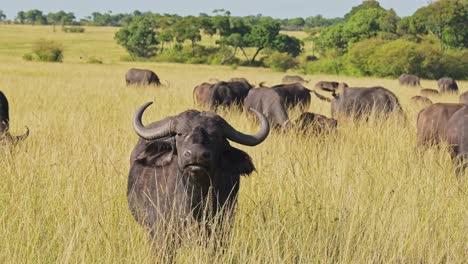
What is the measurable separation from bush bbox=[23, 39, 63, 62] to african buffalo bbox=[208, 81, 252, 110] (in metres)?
47.0

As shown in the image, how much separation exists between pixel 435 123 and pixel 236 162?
5.12 m

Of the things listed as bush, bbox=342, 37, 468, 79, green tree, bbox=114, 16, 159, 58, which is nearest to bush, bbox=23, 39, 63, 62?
green tree, bbox=114, 16, 159, 58

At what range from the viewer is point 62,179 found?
5426 mm

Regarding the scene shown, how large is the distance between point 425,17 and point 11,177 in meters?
61.6

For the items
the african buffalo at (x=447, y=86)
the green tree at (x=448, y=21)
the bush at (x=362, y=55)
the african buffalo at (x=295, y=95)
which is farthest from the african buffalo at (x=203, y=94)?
the green tree at (x=448, y=21)

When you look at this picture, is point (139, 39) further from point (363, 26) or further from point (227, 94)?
point (227, 94)

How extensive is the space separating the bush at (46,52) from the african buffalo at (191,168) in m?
57.4

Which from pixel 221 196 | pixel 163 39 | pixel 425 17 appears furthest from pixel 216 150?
pixel 163 39

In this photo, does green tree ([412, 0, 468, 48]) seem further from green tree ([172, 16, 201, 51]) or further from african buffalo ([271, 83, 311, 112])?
african buffalo ([271, 83, 311, 112])

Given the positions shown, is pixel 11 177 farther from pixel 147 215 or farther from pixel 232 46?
pixel 232 46

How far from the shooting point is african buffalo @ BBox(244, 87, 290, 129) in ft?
38.1

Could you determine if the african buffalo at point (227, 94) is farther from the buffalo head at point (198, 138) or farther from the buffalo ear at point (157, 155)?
the buffalo head at point (198, 138)

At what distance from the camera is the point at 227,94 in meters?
15.4

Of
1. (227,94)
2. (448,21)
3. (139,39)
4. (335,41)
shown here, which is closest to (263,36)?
(335,41)
